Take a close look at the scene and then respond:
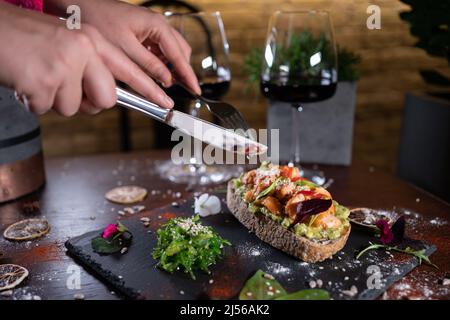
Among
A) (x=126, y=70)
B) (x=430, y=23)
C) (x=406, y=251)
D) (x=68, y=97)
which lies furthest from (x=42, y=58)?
(x=430, y=23)

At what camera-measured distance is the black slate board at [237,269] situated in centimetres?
87

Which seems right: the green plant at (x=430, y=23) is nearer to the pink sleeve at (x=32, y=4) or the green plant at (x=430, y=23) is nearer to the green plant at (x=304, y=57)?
the green plant at (x=304, y=57)

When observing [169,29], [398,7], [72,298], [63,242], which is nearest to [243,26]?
[398,7]

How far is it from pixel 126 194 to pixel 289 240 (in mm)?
572

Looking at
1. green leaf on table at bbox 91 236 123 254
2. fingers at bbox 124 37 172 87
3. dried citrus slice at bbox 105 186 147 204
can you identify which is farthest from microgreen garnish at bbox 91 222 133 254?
fingers at bbox 124 37 172 87

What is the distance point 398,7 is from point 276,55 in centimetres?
253

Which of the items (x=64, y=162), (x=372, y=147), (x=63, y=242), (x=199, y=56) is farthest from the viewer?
(x=372, y=147)

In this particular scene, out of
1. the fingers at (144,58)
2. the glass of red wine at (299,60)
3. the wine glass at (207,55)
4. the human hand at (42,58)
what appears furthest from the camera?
the wine glass at (207,55)

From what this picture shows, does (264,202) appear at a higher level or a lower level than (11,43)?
lower

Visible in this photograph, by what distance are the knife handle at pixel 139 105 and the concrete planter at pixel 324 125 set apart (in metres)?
0.64

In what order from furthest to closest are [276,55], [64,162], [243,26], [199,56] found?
[243,26] → [64,162] → [199,56] → [276,55]

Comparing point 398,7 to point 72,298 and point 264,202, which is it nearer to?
point 264,202

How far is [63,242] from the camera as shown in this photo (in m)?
1.09

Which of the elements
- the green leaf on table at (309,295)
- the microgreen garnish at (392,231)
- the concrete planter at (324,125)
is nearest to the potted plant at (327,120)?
the concrete planter at (324,125)
